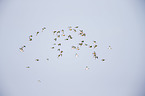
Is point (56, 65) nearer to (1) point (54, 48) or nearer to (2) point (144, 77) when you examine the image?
(1) point (54, 48)

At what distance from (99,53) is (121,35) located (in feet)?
1.76

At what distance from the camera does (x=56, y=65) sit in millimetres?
2590

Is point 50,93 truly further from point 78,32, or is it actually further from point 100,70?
point 78,32

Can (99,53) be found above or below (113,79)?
above

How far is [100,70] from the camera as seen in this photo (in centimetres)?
260

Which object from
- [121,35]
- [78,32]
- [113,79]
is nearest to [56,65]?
[78,32]

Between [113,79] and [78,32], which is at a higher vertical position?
[78,32]
